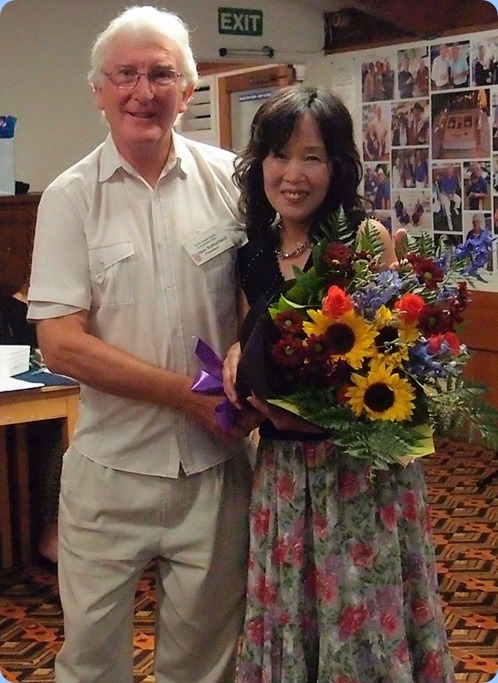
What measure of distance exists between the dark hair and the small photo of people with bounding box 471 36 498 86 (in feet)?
11.0

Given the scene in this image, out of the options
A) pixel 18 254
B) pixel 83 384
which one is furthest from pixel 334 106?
pixel 18 254

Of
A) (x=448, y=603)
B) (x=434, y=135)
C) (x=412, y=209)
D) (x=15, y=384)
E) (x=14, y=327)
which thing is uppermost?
(x=434, y=135)

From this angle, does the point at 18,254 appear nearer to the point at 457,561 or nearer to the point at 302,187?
the point at 457,561

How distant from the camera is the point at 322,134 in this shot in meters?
1.70

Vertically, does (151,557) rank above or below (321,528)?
below

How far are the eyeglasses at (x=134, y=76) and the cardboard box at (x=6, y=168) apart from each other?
2845 mm

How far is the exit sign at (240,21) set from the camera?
5.36 metres

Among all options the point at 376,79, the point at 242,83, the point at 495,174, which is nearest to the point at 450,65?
the point at 376,79

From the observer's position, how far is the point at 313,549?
66.9 inches

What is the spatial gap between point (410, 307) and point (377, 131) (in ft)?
13.8

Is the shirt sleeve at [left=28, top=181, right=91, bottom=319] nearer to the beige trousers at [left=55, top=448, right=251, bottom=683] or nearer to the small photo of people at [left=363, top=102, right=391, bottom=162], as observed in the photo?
the beige trousers at [left=55, top=448, right=251, bottom=683]

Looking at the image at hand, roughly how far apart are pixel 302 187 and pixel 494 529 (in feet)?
8.71

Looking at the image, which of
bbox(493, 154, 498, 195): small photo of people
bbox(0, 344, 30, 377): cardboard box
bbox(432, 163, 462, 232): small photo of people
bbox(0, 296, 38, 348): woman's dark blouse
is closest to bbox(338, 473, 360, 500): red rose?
bbox(0, 344, 30, 377): cardboard box

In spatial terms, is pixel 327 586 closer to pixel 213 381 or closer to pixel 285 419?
pixel 285 419
